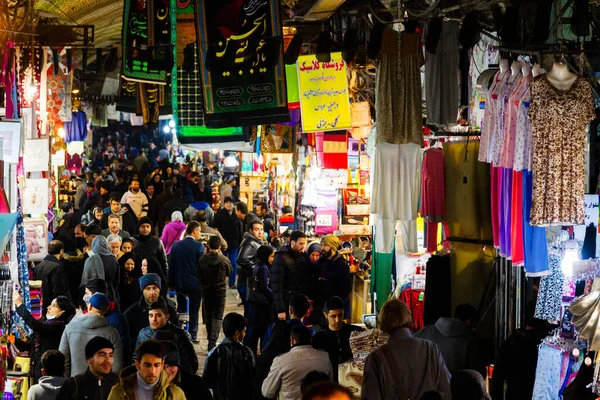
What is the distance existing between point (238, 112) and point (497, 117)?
101 inches

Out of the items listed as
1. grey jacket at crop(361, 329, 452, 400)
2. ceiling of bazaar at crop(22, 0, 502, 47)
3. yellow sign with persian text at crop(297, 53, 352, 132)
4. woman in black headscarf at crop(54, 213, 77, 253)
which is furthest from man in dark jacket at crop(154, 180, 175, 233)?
grey jacket at crop(361, 329, 452, 400)

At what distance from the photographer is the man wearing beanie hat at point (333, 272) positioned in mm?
12102

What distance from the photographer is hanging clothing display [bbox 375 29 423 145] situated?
344 inches

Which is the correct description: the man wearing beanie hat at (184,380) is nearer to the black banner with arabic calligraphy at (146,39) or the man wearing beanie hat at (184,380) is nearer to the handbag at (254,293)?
the handbag at (254,293)

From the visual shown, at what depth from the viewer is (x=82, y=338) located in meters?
8.21

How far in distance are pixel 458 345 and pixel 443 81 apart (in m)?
2.29

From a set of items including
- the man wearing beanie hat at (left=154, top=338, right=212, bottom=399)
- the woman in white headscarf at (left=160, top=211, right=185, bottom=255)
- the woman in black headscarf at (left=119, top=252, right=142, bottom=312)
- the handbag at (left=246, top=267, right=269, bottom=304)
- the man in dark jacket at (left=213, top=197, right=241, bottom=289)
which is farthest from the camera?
the man in dark jacket at (left=213, top=197, right=241, bottom=289)

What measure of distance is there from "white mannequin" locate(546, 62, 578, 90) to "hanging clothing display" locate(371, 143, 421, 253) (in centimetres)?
175

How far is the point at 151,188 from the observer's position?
1930cm

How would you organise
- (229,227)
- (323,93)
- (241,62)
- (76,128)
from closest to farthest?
(241,62), (323,93), (229,227), (76,128)

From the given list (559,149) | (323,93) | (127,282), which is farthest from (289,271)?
(559,149)

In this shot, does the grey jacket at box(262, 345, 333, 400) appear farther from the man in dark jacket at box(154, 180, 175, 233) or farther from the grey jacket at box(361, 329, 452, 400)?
Answer: the man in dark jacket at box(154, 180, 175, 233)

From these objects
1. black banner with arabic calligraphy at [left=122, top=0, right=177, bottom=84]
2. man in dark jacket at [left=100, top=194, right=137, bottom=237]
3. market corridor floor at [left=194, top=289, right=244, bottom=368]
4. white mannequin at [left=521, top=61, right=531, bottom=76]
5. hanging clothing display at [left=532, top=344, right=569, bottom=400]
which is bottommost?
market corridor floor at [left=194, top=289, right=244, bottom=368]

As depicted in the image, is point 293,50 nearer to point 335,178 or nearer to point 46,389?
point 46,389
